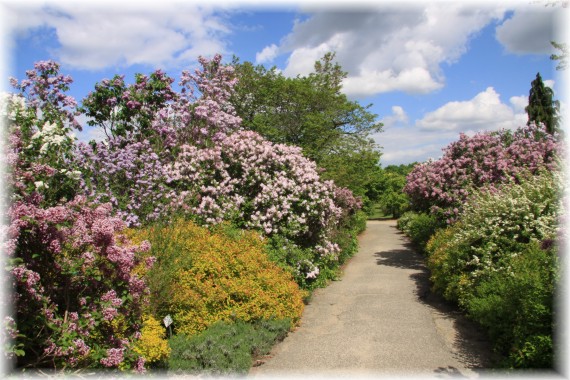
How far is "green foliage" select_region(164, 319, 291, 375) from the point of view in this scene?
5.29 m

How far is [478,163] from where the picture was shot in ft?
40.7

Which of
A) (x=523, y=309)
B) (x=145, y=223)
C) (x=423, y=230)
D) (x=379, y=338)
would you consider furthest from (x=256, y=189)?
(x=423, y=230)

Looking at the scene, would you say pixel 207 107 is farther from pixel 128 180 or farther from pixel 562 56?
pixel 562 56

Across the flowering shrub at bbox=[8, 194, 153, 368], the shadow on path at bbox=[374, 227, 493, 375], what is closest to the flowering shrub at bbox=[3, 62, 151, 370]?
the flowering shrub at bbox=[8, 194, 153, 368]

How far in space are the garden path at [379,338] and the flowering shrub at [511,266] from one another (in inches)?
18.4

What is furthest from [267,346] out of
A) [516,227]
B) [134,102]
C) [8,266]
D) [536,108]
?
[536,108]

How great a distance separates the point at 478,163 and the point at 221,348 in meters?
9.72

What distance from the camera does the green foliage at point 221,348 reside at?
5285mm

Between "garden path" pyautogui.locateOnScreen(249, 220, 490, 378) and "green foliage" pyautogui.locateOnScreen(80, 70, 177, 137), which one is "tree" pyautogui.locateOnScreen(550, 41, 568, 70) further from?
"green foliage" pyautogui.locateOnScreen(80, 70, 177, 137)

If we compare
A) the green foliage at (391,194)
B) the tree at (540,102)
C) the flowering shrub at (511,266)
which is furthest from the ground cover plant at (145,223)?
the tree at (540,102)

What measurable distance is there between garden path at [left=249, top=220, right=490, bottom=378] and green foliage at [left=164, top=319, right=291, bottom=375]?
0.27 m

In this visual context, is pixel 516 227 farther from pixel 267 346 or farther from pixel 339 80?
pixel 339 80

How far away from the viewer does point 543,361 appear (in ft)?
15.7

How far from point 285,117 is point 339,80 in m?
6.74
